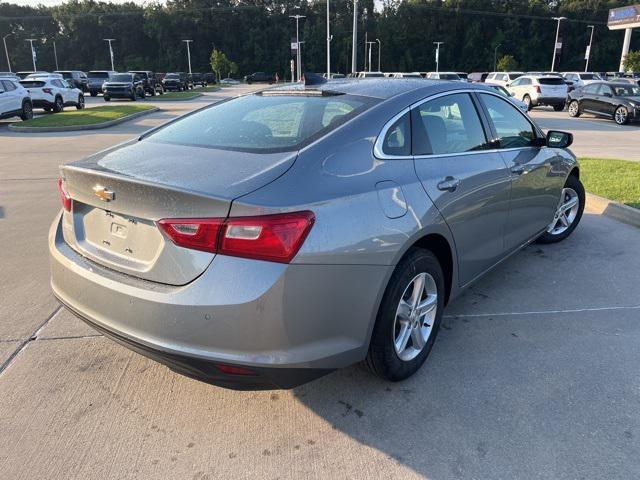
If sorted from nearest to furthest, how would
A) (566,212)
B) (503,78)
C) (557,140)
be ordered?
(557,140), (566,212), (503,78)

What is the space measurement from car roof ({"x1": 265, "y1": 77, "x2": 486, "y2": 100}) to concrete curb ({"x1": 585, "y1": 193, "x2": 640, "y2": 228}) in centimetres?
351

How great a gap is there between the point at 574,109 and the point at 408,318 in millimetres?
22223

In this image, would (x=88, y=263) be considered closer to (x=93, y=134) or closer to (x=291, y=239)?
(x=291, y=239)

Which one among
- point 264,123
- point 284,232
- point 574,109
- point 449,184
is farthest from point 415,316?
point 574,109

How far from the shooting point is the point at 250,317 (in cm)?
221

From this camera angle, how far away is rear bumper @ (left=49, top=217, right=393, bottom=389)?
2205mm

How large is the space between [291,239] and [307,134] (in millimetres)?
804

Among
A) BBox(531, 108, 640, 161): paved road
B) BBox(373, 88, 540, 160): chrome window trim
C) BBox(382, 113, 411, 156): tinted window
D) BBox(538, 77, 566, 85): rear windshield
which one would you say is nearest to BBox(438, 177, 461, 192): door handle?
BBox(373, 88, 540, 160): chrome window trim

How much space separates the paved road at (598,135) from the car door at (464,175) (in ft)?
31.0

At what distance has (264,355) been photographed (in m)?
2.27

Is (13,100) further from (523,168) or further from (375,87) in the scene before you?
(523,168)

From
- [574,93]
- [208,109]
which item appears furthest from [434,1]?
[208,109]

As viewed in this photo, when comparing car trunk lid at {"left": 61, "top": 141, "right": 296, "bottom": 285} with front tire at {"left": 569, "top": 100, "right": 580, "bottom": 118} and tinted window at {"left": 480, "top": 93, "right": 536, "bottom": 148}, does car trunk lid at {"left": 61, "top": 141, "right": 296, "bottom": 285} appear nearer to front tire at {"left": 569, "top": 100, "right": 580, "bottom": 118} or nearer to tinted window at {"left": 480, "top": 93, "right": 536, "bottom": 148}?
tinted window at {"left": 480, "top": 93, "right": 536, "bottom": 148}

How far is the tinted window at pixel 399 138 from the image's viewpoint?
2.87m
